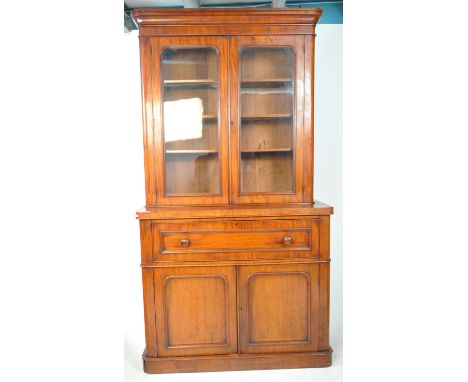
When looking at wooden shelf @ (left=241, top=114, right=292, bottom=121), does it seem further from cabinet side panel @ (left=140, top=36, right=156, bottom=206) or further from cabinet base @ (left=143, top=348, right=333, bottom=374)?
cabinet base @ (left=143, top=348, right=333, bottom=374)

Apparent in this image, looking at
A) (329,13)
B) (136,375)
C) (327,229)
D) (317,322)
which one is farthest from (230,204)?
(329,13)

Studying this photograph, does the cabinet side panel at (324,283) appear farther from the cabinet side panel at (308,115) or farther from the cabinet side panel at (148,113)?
the cabinet side panel at (148,113)

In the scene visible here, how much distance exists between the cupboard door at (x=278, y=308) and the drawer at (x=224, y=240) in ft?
0.28

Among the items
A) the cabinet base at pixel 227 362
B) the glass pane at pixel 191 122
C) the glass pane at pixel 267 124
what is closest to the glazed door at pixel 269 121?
the glass pane at pixel 267 124

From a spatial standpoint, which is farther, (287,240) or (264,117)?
(264,117)

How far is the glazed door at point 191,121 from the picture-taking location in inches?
68.3

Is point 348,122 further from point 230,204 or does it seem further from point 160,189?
point 160,189

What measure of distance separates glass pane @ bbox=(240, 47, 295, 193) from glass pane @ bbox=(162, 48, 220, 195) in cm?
14

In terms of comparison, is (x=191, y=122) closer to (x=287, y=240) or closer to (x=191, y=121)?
(x=191, y=121)

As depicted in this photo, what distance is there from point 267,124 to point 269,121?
2 centimetres

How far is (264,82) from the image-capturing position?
70.4 inches

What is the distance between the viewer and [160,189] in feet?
5.80

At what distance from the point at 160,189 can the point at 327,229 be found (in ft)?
2.59

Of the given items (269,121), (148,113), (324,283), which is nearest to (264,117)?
(269,121)
